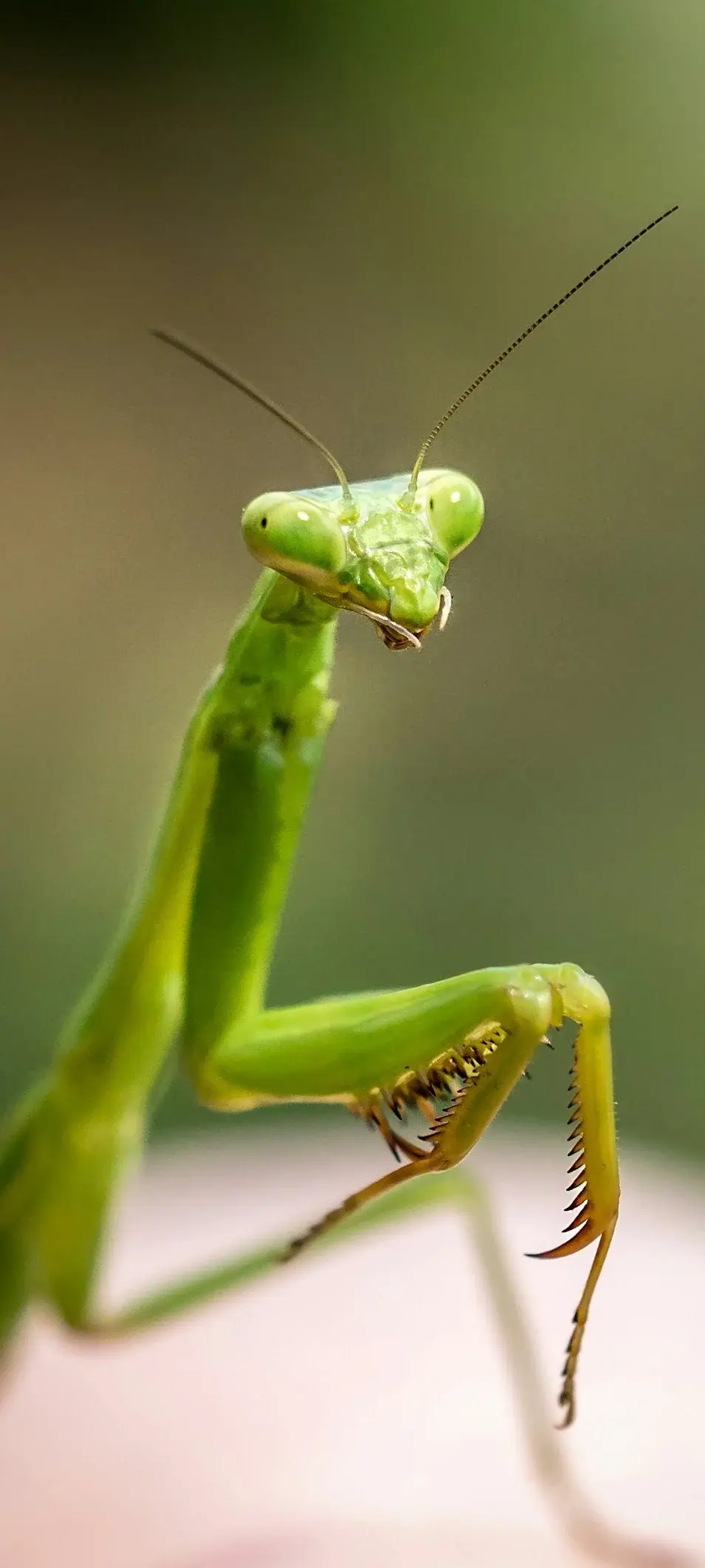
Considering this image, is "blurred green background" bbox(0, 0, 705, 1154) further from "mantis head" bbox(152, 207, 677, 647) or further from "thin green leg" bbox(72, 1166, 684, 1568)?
"mantis head" bbox(152, 207, 677, 647)

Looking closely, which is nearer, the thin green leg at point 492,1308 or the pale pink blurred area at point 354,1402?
the thin green leg at point 492,1308

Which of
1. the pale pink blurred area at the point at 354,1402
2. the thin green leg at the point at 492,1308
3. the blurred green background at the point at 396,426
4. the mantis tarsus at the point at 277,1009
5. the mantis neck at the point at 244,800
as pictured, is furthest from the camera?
the blurred green background at the point at 396,426

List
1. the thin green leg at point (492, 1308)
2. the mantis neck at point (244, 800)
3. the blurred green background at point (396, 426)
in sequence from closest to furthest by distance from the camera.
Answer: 1. the mantis neck at point (244, 800)
2. the thin green leg at point (492, 1308)
3. the blurred green background at point (396, 426)

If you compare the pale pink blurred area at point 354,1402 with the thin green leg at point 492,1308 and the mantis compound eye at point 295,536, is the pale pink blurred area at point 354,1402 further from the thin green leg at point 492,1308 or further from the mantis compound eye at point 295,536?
the mantis compound eye at point 295,536

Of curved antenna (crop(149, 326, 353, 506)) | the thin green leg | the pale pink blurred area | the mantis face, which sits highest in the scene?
curved antenna (crop(149, 326, 353, 506))

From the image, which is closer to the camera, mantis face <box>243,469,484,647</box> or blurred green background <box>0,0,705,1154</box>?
mantis face <box>243,469,484,647</box>

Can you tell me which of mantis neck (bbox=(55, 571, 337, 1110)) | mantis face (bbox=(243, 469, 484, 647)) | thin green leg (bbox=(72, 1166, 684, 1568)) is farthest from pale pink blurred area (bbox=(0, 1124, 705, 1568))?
mantis face (bbox=(243, 469, 484, 647))

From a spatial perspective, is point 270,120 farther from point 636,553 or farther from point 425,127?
point 636,553

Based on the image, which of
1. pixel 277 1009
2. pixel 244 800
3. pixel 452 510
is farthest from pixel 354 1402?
pixel 452 510

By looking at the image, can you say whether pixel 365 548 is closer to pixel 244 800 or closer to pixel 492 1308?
pixel 244 800

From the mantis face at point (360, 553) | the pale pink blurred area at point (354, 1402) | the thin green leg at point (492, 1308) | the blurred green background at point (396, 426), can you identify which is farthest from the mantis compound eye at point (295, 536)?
the blurred green background at point (396, 426)
